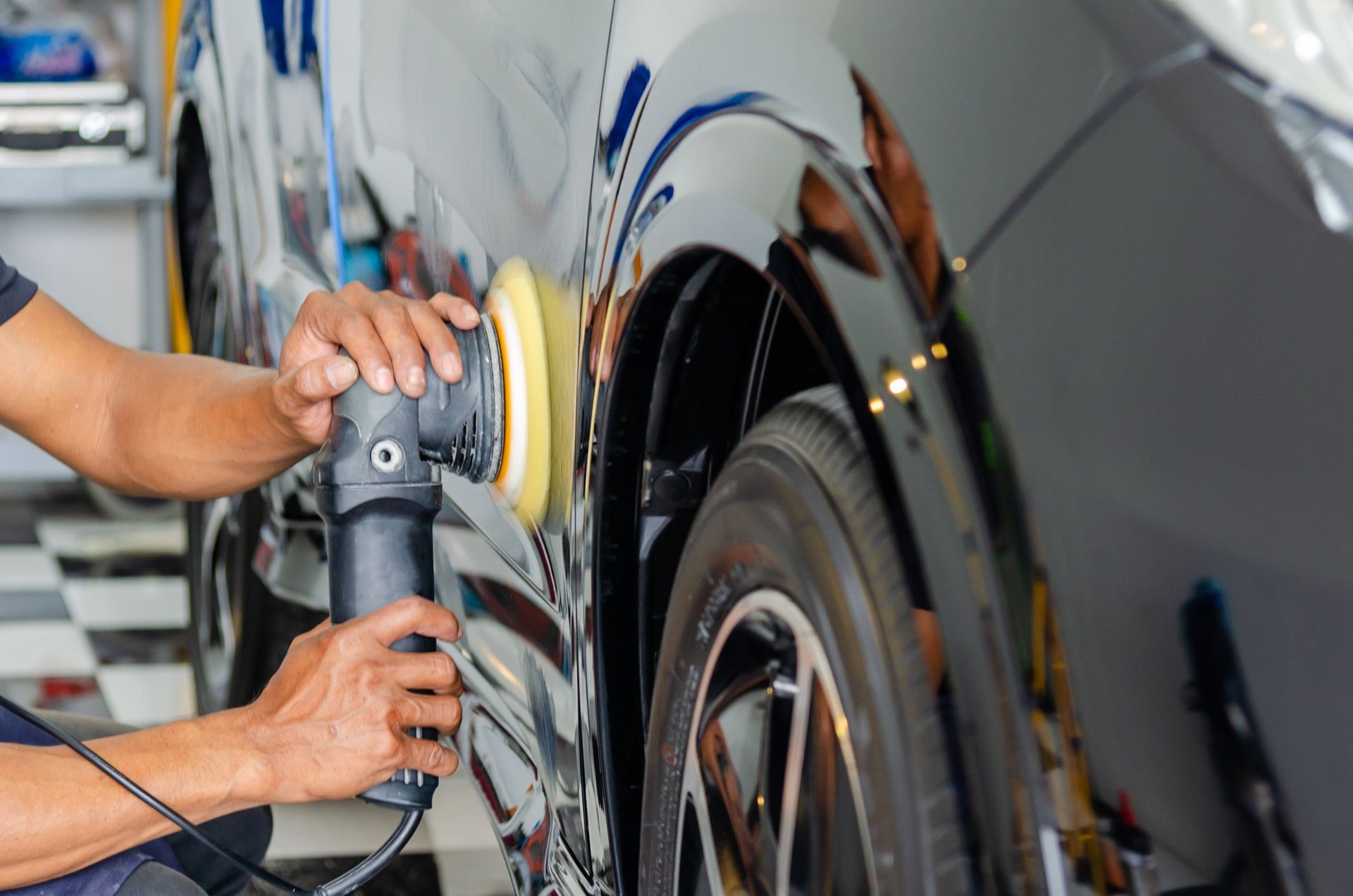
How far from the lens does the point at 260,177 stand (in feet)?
4.64

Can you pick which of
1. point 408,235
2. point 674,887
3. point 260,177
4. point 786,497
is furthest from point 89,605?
point 786,497

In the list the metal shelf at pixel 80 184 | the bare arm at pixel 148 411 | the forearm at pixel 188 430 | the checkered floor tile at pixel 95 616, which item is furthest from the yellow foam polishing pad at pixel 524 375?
the metal shelf at pixel 80 184

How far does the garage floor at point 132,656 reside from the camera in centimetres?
171

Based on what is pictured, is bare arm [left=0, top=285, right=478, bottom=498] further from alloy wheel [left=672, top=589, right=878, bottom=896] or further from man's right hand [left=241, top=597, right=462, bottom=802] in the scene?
alloy wheel [left=672, top=589, right=878, bottom=896]

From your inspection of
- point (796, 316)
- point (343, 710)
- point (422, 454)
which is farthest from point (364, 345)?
point (796, 316)

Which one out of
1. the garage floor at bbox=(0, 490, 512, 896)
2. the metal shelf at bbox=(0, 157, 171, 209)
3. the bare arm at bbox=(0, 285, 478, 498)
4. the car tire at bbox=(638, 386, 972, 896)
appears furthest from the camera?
the metal shelf at bbox=(0, 157, 171, 209)

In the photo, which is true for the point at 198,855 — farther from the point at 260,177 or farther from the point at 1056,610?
the point at 1056,610

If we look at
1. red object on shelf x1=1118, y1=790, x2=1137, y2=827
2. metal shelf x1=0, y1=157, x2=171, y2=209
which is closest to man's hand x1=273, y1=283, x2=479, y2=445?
red object on shelf x1=1118, y1=790, x2=1137, y2=827

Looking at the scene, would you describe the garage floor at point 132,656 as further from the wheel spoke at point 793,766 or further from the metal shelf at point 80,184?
the wheel spoke at point 793,766

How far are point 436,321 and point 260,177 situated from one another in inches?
26.0

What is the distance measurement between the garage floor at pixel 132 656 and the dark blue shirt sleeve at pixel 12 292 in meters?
0.84

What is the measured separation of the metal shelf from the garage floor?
2.54 feet

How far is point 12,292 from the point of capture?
3.67 feet

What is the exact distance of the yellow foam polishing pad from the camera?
0.86 meters
